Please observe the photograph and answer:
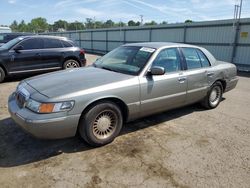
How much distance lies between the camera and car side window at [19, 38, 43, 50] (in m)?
8.80

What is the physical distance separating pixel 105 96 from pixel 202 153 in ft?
5.66

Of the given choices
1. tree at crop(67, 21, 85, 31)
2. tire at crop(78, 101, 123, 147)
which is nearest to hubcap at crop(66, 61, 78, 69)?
tire at crop(78, 101, 123, 147)

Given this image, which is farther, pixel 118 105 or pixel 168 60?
pixel 168 60

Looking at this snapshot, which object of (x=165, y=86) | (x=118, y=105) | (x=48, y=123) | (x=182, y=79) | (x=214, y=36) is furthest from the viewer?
(x=214, y=36)

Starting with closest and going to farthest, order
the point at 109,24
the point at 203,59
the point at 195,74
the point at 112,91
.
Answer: the point at 112,91 < the point at 195,74 < the point at 203,59 < the point at 109,24

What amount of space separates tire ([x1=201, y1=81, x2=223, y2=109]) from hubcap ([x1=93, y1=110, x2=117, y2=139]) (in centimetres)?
270

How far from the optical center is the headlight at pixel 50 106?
3.24 metres

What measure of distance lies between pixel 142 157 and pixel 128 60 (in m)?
1.90

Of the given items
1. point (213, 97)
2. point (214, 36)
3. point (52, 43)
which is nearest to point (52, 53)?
point (52, 43)

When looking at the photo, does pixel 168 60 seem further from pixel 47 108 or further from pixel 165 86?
pixel 47 108

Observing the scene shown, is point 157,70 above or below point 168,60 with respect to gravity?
below

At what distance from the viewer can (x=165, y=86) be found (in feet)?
14.5

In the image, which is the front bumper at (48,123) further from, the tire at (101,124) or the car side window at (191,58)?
the car side window at (191,58)

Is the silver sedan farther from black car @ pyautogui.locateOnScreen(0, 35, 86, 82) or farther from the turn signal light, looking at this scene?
black car @ pyautogui.locateOnScreen(0, 35, 86, 82)
